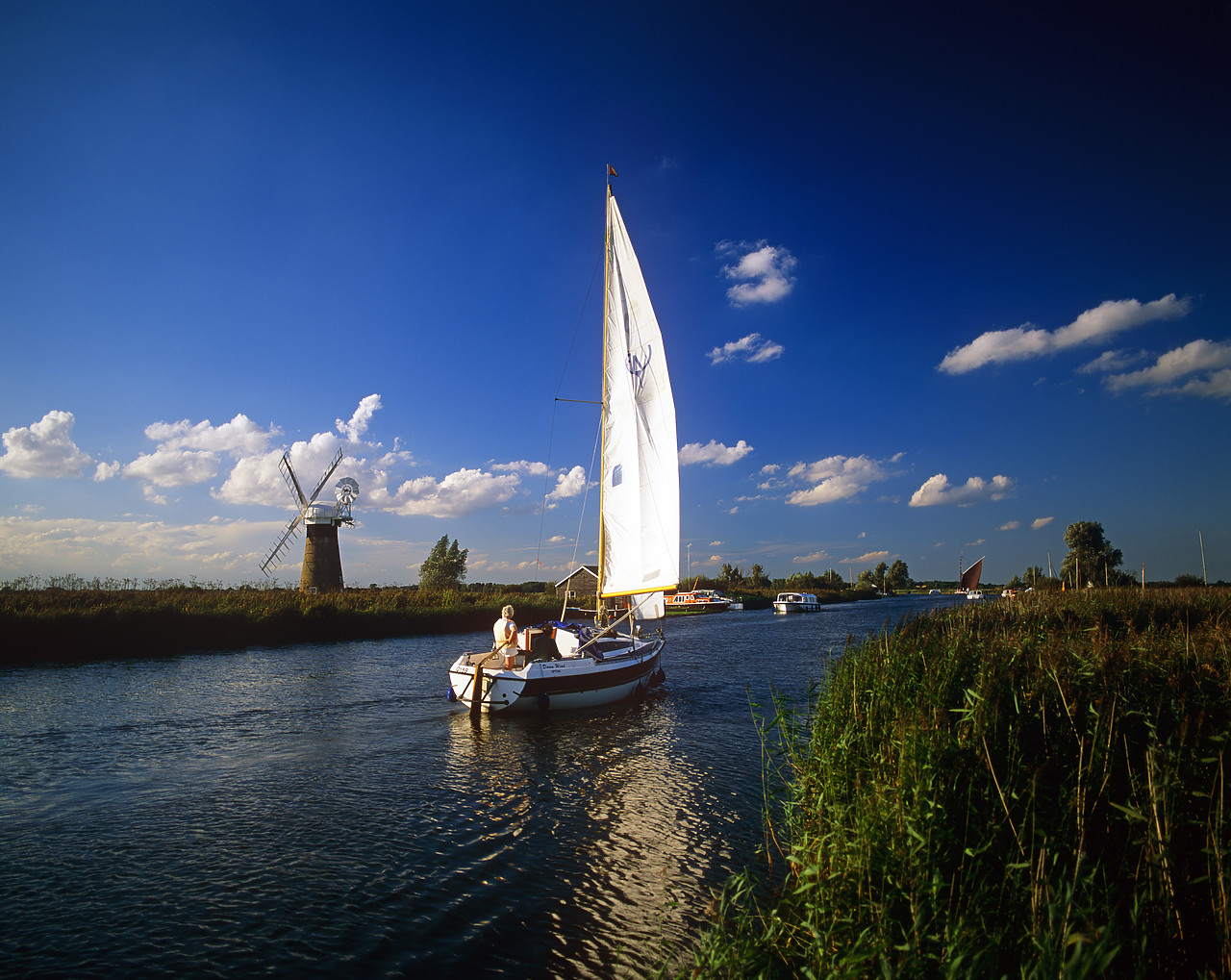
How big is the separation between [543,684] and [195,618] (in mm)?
26664

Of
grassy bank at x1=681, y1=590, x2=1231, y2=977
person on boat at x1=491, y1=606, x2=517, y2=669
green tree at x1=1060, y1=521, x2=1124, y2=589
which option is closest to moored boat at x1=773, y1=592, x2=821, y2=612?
green tree at x1=1060, y1=521, x2=1124, y2=589

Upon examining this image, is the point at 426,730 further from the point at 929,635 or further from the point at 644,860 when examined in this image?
the point at 929,635

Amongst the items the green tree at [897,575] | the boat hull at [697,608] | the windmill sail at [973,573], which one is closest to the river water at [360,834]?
the boat hull at [697,608]

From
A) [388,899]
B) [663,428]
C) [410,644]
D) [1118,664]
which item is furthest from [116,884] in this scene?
[410,644]

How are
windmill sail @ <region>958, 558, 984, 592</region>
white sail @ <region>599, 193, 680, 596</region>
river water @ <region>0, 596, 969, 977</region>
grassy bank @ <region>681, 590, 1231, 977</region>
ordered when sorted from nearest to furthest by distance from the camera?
grassy bank @ <region>681, 590, 1231, 977</region> → river water @ <region>0, 596, 969, 977</region> → white sail @ <region>599, 193, 680, 596</region> → windmill sail @ <region>958, 558, 984, 592</region>

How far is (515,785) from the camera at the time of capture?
37.6 ft

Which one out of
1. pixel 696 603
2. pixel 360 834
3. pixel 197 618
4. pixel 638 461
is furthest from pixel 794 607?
pixel 360 834

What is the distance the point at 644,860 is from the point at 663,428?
1378cm

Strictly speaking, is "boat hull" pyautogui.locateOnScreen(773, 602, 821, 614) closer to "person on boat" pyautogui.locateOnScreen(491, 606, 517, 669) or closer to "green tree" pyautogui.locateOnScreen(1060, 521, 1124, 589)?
"green tree" pyautogui.locateOnScreen(1060, 521, 1124, 589)

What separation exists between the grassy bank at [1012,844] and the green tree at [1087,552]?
77.1 meters

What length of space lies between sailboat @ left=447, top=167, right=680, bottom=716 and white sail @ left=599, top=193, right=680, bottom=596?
3 centimetres

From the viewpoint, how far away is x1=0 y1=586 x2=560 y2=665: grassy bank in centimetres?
2698

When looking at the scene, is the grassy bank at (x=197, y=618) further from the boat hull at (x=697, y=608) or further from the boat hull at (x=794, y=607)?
the boat hull at (x=794, y=607)

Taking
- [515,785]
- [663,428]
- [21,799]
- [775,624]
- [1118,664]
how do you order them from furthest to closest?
[775,624]
[663,428]
[515,785]
[21,799]
[1118,664]
